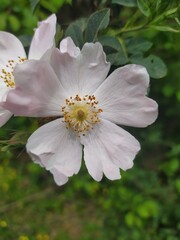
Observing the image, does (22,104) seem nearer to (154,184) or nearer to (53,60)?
(53,60)

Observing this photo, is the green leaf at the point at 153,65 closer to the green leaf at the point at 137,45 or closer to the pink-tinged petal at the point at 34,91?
the green leaf at the point at 137,45

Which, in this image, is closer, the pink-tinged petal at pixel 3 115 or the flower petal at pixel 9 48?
the pink-tinged petal at pixel 3 115

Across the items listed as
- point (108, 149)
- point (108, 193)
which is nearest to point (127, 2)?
point (108, 149)

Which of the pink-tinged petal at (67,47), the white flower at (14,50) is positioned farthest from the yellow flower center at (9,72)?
the pink-tinged petal at (67,47)

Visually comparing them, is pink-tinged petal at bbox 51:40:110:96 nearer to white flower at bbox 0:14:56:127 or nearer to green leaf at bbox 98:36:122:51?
white flower at bbox 0:14:56:127

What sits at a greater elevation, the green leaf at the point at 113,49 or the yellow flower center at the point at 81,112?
the green leaf at the point at 113,49

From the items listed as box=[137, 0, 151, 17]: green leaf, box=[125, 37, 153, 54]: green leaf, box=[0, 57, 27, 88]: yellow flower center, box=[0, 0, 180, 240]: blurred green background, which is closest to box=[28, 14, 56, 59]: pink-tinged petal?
box=[0, 57, 27, 88]: yellow flower center
